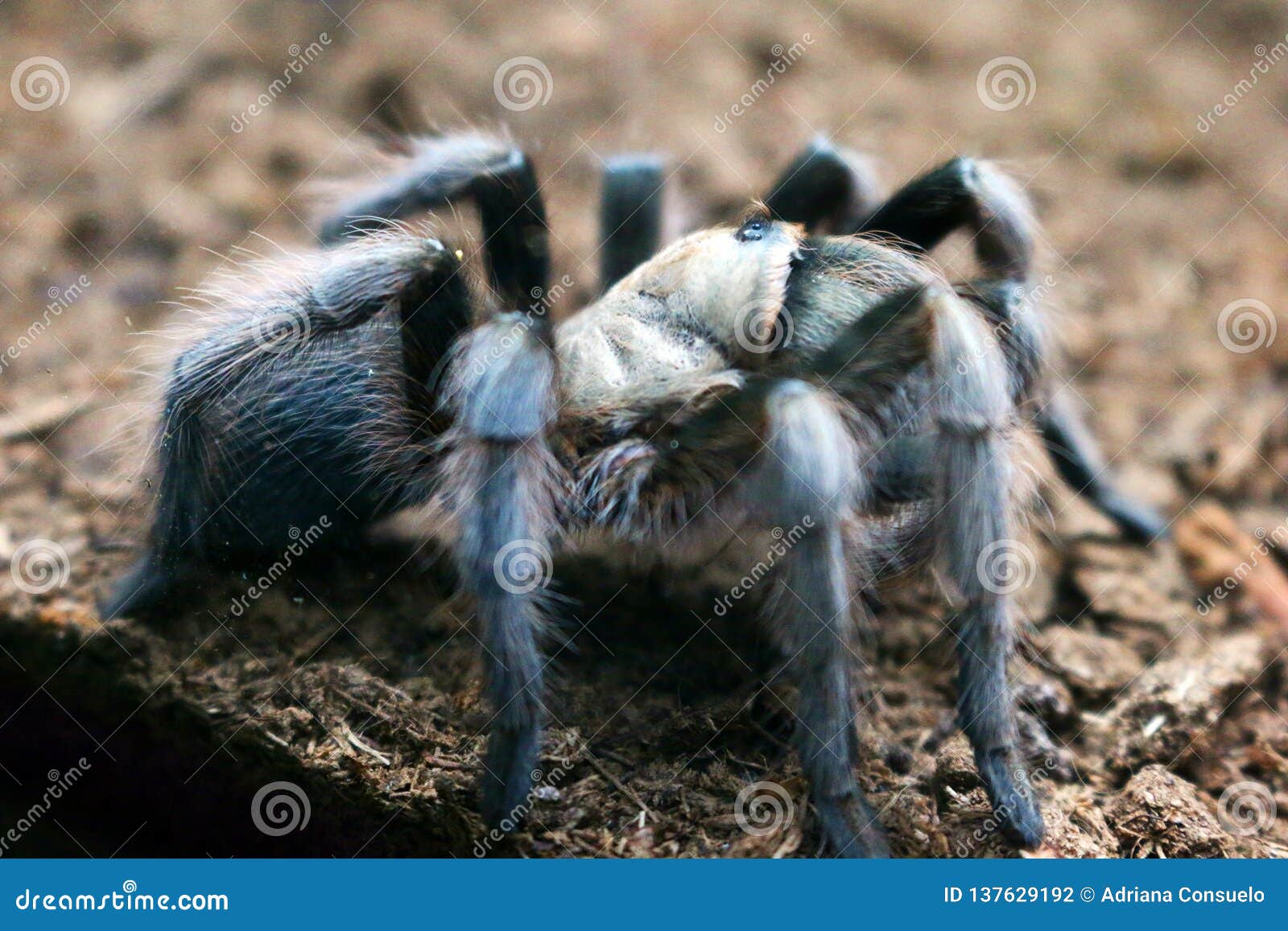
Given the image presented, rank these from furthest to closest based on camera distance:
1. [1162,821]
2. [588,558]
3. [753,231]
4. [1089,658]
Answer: [588,558] < [1089,658] < [753,231] < [1162,821]

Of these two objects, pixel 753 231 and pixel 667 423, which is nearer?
pixel 667 423

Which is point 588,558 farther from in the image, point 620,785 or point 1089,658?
point 1089,658

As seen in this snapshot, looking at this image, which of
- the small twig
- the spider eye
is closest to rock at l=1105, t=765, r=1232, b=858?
the small twig

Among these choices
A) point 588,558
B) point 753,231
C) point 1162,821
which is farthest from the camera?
point 588,558

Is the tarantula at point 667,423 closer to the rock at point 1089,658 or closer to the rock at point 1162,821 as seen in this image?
the rock at point 1162,821

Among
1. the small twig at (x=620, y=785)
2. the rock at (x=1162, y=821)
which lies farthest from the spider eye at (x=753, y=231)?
the rock at (x=1162, y=821)

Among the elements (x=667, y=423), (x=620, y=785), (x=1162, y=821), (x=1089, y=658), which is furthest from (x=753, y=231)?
(x=1162, y=821)

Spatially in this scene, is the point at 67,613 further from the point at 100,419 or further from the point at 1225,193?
the point at 1225,193
